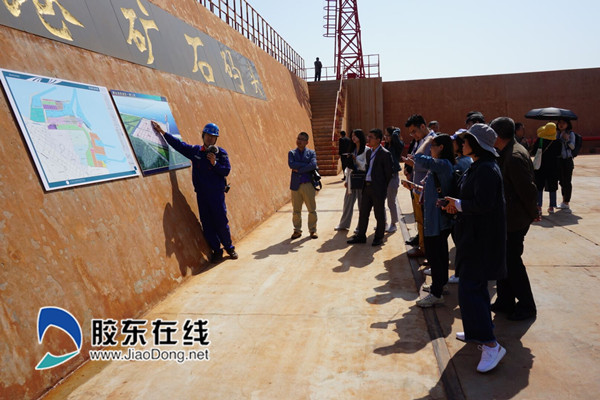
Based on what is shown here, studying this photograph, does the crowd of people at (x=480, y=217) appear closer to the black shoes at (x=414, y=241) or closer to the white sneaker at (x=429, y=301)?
the white sneaker at (x=429, y=301)

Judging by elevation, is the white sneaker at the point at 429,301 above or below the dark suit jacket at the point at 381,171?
below

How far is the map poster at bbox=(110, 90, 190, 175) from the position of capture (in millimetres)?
5383

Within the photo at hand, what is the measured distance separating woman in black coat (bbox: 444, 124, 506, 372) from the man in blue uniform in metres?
3.47

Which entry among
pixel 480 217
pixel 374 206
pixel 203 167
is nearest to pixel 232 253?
pixel 203 167

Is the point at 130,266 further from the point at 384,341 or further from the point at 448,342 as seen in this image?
the point at 448,342

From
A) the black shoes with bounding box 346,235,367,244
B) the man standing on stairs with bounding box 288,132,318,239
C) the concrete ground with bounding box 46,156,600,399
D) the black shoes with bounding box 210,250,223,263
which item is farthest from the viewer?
the man standing on stairs with bounding box 288,132,318,239

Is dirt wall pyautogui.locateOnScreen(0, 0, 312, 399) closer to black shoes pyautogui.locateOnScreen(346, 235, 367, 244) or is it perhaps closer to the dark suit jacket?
black shoes pyautogui.locateOnScreen(346, 235, 367, 244)

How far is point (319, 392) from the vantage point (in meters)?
3.09

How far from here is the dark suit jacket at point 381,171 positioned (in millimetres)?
6891

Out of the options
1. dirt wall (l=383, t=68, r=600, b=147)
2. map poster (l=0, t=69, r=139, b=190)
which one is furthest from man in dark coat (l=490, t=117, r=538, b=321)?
dirt wall (l=383, t=68, r=600, b=147)

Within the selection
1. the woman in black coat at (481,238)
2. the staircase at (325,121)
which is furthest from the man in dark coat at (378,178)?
the staircase at (325,121)

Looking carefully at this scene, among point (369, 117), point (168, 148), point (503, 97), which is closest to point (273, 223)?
point (168, 148)

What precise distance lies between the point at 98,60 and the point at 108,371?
12.1 feet

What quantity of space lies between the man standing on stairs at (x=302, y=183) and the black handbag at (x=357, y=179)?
2.21 ft
